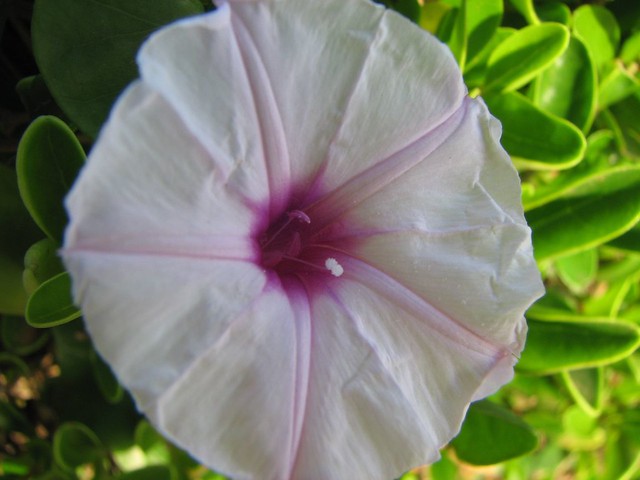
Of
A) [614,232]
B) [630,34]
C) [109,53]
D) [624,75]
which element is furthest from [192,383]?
[630,34]

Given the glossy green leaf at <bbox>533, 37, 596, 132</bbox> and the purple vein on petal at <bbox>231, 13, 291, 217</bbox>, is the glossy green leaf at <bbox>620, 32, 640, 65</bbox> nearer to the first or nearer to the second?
the glossy green leaf at <bbox>533, 37, 596, 132</bbox>

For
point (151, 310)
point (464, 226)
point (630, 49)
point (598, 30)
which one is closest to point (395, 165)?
point (464, 226)

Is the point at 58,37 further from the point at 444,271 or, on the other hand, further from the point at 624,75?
the point at 624,75

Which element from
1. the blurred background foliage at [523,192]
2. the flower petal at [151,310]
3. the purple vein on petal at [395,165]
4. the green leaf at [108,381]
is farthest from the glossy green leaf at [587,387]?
the flower petal at [151,310]

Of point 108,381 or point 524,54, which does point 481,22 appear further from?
point 108,381

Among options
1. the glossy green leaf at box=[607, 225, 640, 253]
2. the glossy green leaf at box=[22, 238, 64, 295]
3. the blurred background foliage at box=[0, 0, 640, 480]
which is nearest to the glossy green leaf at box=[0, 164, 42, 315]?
the blurred background foliage at box=[0, 0, 640, 480]

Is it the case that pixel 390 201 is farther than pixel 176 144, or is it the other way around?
pixel 390 201
